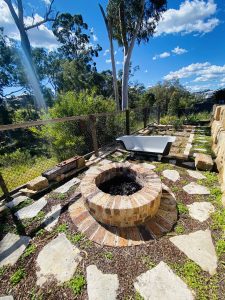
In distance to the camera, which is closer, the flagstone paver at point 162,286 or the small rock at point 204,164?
the flagstone paver at point 162,286

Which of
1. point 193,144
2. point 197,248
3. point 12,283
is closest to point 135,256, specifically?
point 197,248

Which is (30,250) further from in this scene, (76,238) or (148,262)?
(148,262)

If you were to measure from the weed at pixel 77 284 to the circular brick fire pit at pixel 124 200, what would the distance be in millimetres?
577

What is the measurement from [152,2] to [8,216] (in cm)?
1119

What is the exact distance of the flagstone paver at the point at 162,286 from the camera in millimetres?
1148

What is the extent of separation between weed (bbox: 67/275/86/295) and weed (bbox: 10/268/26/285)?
452mm

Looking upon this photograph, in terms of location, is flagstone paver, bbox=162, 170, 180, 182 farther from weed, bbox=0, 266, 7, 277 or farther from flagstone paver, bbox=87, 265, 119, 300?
weed, bbox=0, 266, 7, 277

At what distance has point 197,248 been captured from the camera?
150 centimetres

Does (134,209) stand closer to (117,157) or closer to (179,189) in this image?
(179,189)

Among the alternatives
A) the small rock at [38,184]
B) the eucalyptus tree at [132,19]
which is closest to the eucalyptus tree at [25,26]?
the eucalyptus tree at [132,19]

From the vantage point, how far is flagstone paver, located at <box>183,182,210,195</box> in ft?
7.67

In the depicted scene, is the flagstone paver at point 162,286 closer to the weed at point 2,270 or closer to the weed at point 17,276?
the weed at point 17,276

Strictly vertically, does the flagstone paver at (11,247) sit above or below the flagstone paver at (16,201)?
below

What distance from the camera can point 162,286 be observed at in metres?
1.21
